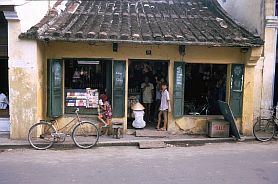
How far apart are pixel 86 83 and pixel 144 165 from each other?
16.7ft

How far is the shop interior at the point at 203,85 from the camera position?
46.4ft

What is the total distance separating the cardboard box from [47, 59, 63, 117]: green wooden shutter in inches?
210

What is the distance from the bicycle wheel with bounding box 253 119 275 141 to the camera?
1236 centimetres

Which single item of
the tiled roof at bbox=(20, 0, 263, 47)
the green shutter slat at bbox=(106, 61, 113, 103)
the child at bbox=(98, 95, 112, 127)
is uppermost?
the tiled roof at bbox=(20, 0, 263, 47)

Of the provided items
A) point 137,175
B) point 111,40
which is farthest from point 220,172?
point 111,40

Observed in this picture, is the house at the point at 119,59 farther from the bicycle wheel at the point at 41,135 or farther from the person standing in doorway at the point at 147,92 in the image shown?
the person standing in doorway at the point at 147,92

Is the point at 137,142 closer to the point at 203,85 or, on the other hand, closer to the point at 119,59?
the point at 119,59

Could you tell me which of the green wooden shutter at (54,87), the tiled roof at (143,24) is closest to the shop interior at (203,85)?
the tiled roof at (143,24)

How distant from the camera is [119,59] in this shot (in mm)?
12430

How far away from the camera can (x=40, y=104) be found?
11.7 meters

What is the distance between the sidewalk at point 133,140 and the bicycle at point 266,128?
386mm

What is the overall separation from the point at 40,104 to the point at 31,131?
1175 mm

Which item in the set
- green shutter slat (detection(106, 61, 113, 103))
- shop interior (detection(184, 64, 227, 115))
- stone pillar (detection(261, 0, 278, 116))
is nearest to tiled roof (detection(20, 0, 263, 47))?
stone pillar (detection(261, 0, 278, 116))

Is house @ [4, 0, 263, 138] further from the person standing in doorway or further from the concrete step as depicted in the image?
the concrete step
